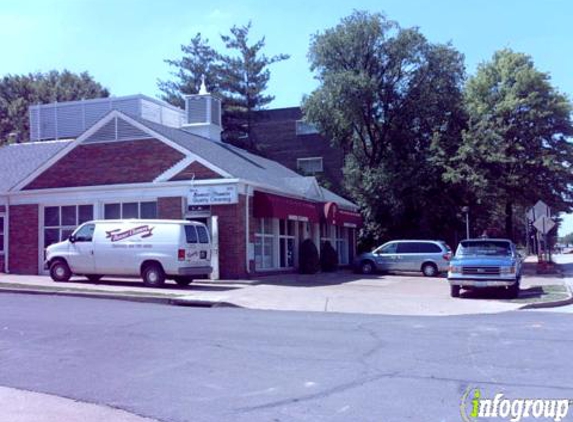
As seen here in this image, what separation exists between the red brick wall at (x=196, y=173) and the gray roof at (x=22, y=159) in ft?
22.0

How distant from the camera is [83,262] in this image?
835 inches

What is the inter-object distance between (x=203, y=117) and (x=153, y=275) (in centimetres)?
1414

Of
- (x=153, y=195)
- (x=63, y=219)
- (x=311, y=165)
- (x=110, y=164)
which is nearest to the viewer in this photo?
(x=153, y=195)

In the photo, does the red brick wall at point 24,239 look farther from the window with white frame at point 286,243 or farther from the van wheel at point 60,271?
the window with white frame at point 286,243

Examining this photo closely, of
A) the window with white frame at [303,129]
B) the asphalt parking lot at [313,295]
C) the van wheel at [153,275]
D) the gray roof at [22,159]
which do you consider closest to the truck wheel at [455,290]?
the asphalt parking lot at [313,295]

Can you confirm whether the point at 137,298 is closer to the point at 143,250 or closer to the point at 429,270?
the point at 143,250

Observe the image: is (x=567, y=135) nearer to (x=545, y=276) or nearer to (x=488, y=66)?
(x=488, y=66)

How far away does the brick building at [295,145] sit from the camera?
47.5 m

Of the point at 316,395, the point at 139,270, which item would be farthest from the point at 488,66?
the point at 316,395

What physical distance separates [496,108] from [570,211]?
7.18 meters

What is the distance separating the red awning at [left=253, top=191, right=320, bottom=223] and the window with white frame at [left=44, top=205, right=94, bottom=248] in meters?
6.59

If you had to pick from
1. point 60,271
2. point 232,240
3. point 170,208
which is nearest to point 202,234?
point 232,240

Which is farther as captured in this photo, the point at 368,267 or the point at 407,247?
the point at 368,267

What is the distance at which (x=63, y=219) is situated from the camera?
26547 mm
